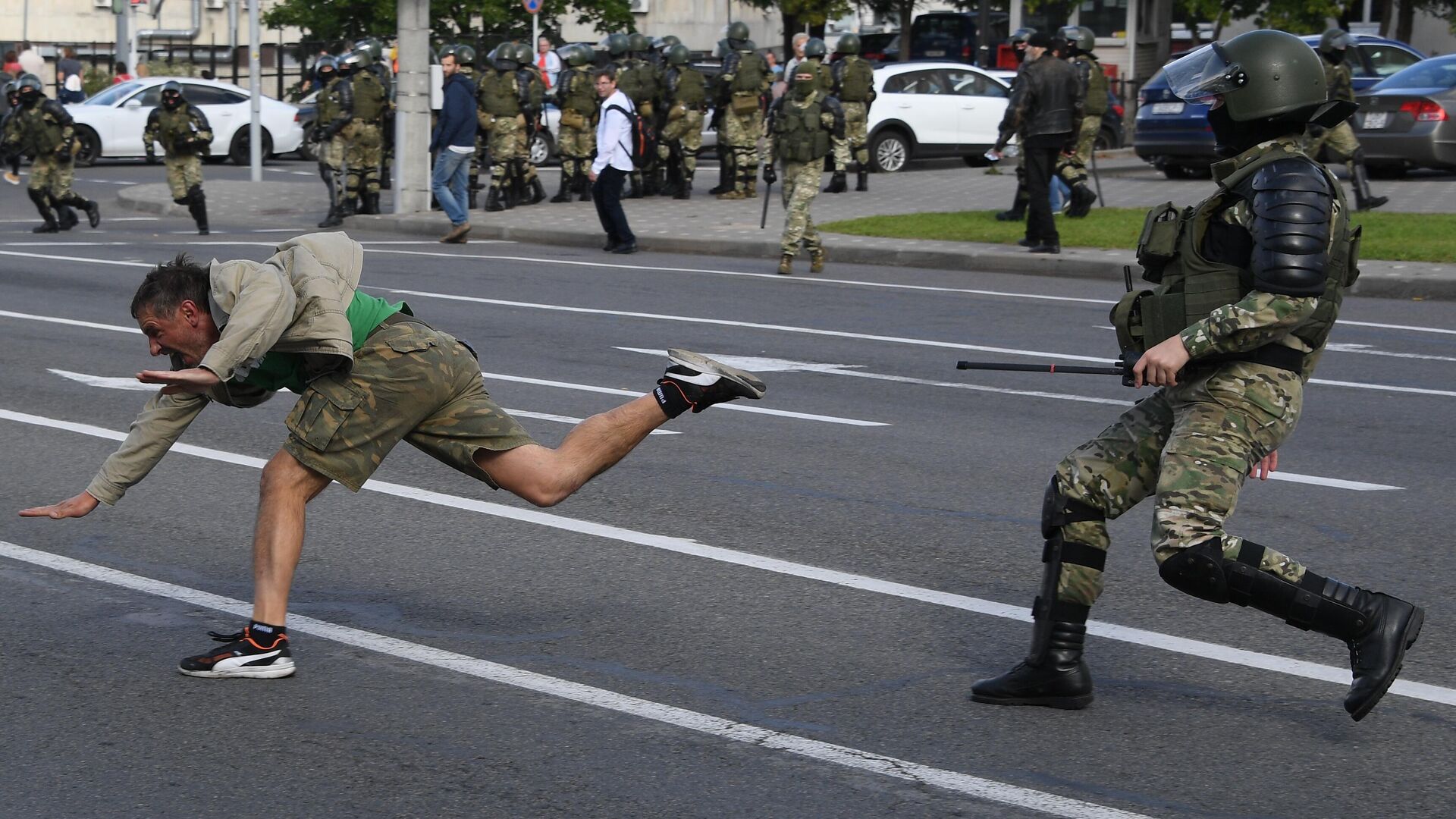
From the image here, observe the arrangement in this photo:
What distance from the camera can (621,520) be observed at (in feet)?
23.1

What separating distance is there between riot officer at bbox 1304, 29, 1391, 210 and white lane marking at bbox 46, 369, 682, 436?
27.3ft

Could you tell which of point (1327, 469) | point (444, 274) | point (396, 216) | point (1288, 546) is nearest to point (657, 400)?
point (1288, 546)

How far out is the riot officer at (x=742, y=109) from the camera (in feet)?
74.8

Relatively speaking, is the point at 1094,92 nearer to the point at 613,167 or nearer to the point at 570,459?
the point at 613,167

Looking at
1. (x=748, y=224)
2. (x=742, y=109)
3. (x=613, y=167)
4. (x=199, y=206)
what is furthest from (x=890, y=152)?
(x=199, y=206)

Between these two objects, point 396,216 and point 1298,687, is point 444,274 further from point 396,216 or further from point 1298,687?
point 1298,687

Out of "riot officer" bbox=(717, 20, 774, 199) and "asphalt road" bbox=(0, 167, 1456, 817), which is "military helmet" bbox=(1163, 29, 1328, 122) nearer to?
"asphalt road" bbox=(0, 167, 1456, 817)

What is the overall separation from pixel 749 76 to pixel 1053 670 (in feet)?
61.0

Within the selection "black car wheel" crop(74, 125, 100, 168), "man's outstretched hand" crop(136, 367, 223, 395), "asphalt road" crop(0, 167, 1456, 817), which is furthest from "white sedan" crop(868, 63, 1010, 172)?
"man's outstretched hand" crop(136, 367, 223, 395)

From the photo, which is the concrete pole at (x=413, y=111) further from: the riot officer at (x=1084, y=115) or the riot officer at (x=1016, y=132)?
the riot officer at (x=1084, y=115)

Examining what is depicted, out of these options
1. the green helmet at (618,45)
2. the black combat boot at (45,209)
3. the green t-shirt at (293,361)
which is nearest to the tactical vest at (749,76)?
the green helmet at (618,45)

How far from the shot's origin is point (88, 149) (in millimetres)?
31609

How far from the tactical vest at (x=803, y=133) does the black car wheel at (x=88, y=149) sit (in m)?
19.3

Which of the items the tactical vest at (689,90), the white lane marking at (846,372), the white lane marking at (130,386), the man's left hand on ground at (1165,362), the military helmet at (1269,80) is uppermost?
the military helmet at (1269,80)
